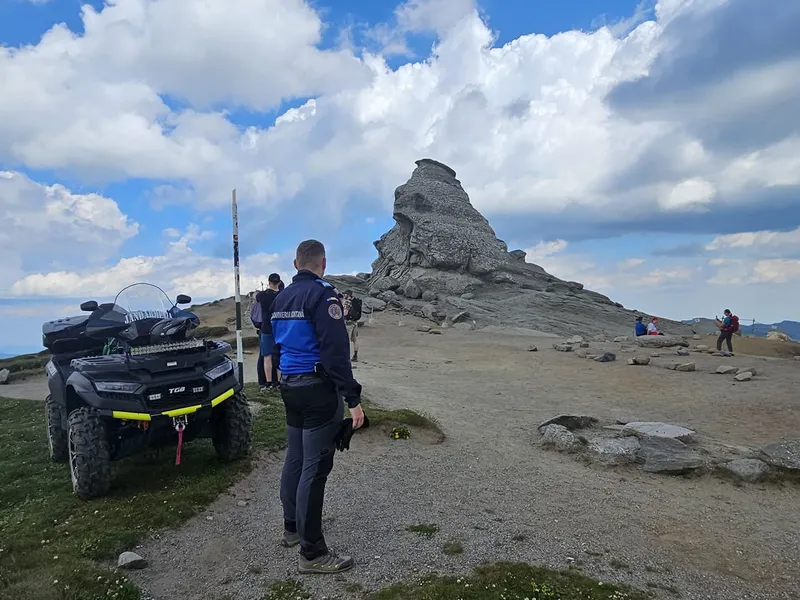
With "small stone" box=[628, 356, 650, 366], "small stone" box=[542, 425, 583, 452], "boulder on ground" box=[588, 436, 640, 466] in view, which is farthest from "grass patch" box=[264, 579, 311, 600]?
"small stone" box=[628, 356, 650, 366]

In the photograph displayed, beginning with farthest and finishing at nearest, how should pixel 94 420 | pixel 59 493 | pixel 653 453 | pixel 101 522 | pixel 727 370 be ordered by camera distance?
pixel 727 370
pixel 653 453
pixel 59 493
pixel 94 420
pixel 101 522

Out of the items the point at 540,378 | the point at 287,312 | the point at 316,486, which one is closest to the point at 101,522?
the point at 316,486

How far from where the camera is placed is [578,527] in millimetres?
5754

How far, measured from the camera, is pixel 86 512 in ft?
19.2

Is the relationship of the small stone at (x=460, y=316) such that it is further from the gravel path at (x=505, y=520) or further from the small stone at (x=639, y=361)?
the gravel path at (x=505, y=520)

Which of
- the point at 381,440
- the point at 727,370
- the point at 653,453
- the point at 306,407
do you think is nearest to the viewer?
the point at 306,407

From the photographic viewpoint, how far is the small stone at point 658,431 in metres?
9.55

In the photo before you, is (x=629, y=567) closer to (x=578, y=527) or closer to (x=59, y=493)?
(x=578, y=527)

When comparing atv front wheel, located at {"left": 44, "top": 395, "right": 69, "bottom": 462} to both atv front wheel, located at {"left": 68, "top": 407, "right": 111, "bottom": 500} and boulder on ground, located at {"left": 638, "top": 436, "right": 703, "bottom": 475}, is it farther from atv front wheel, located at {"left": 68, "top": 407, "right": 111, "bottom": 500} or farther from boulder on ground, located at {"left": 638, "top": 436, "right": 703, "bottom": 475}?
boulder on ground, located at {"left": 638, "top": 436, "right": 703, "bottom": 475}

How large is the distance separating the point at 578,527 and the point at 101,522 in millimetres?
4739

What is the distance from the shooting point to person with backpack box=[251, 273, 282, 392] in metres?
10.7

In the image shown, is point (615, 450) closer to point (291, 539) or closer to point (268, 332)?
point (291, 539)

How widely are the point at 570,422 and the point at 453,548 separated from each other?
614cm

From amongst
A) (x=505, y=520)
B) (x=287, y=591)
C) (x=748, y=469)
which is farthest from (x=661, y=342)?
(x=287, y=591)
